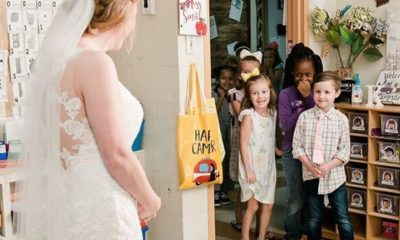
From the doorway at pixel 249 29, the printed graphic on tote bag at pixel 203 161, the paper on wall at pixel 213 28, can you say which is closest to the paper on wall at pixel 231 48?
the doorway at pixel 249 29

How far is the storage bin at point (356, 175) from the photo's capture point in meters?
3.71

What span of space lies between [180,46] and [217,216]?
1.74 meters

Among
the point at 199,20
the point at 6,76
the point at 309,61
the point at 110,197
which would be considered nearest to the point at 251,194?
the point at 309,61

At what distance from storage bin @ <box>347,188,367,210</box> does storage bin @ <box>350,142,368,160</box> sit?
0.22 metres

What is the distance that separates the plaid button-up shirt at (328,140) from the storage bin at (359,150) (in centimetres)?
39

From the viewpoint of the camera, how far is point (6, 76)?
3.02 m

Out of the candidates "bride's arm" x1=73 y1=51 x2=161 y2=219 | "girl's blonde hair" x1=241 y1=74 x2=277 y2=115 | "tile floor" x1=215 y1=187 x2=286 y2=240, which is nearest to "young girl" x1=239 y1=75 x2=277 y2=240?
"girl's blonde hair" x1=241 y1=74 x2=277 y2=115

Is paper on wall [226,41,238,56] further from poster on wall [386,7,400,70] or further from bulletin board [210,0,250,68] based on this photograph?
poster on wall [386,7,400,70]

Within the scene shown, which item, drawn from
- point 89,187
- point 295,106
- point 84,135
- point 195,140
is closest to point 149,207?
point 89,187

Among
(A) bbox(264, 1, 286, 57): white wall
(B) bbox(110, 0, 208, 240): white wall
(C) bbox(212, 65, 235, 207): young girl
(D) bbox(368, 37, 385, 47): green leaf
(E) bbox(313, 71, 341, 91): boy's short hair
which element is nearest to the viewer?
(B) bbox(110, 0, 208, 240): white wall

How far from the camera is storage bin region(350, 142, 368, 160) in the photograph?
369cm

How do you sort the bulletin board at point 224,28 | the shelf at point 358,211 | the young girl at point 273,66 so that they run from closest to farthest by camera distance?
the shelf at point 358,211 → the young girl at point 273,66 → the bulletin board at point 224,28

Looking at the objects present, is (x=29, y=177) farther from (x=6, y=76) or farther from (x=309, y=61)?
(x=309, y=61)

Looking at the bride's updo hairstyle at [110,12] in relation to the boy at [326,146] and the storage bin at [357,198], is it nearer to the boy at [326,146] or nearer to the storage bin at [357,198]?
the boy at [326,146]
